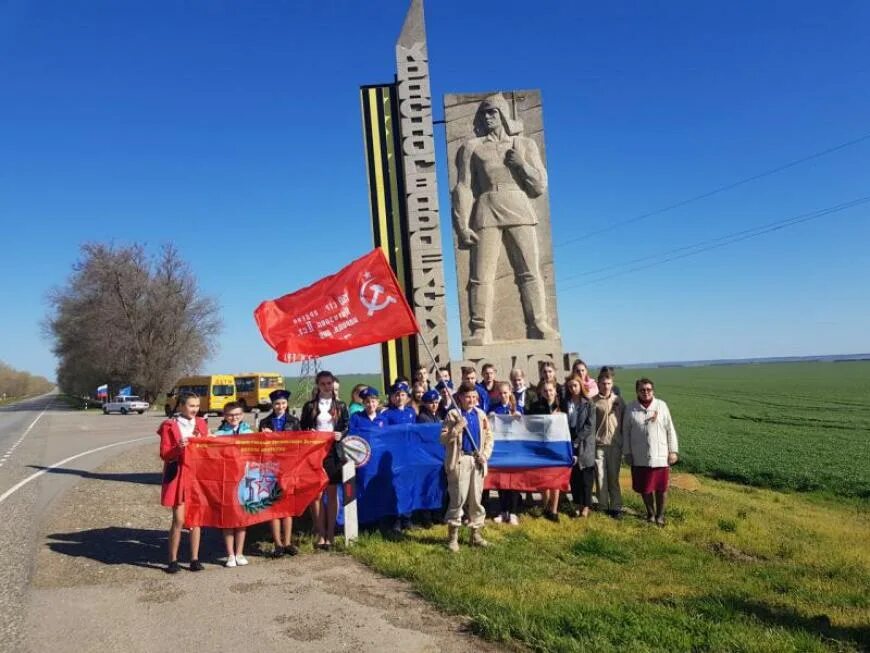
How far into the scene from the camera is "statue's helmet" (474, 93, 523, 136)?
10.3 meters

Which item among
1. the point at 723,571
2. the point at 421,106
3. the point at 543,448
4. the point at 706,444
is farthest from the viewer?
the point at 706,444

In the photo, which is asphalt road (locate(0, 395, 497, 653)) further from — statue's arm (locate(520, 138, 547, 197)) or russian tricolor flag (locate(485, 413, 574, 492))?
statue's arm (locate(520, 138, 547, 197))

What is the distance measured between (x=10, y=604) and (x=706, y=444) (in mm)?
17982

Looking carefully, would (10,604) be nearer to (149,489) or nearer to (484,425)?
(484,425)

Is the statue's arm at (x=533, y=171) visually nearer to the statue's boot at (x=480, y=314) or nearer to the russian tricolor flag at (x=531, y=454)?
the statue's boot at (x=480, y=314)

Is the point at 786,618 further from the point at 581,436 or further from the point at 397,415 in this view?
the point at 397,415

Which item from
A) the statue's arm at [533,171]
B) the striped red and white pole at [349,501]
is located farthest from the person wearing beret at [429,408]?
the statue's arm at [533,171]

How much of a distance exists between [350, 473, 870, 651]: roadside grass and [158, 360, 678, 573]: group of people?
0.35 meters

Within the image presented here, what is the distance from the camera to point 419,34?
11.1 metres

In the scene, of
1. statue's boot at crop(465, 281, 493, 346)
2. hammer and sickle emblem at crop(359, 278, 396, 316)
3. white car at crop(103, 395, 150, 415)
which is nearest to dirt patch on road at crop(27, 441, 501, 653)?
hammer and sickle emblem at crop(359, 278, 396, 316)

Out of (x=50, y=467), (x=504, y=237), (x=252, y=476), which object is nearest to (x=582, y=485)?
(x=252, y=476)

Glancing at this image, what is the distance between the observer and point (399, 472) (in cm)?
670

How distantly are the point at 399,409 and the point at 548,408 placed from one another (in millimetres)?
1746

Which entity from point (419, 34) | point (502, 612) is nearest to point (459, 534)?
point (502, 612)
